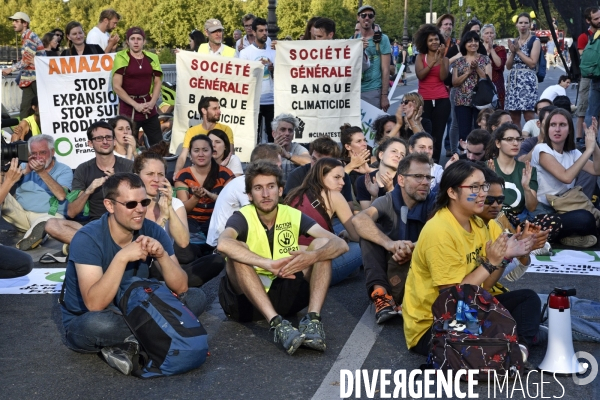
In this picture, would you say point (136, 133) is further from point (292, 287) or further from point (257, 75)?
point (292, 287)

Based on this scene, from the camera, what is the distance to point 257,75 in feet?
40.7

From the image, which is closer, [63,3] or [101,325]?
[101,325]

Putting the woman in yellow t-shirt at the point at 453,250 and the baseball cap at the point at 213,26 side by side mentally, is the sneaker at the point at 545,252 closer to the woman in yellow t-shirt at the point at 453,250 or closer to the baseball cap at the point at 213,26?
the woman in yellow t-shirt at the point at 453,250

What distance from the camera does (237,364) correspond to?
596 cm

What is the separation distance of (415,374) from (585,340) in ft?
4.21

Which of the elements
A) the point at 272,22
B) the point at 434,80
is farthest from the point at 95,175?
the point at 272,22

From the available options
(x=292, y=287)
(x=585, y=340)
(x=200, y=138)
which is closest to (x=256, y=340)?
(x=292, y=287)

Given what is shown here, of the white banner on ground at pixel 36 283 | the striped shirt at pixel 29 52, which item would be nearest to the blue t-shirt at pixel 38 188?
the white banner on ground at pixel 36 283

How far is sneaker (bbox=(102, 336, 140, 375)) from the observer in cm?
568

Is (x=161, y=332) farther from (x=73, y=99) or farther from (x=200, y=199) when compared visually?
(x=73, y=99)

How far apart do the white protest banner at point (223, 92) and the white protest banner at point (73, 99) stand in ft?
2.93

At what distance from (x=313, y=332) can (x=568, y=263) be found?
11.2ft

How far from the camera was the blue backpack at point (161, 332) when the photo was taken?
5.58m

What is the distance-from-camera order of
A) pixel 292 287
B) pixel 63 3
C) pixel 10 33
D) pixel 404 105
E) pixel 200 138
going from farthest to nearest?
pixel 63 3 < pixel 10 33 < pixel 404 105 < pixel 200 138 < pixel 292 287
